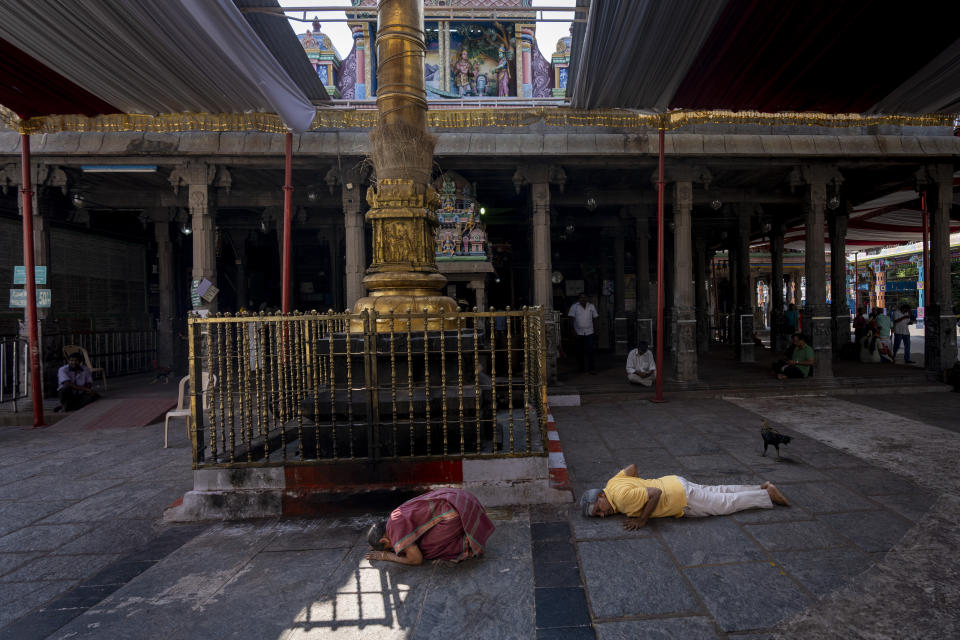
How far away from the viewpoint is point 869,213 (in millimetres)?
14781

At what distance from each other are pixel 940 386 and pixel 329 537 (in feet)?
37.9

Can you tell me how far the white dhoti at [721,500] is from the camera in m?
3.49

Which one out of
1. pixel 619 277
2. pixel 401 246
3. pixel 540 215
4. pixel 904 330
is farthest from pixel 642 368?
pixel 904 330

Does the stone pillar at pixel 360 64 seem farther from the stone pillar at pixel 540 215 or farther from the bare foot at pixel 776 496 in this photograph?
the bare foot at pixel 776 496

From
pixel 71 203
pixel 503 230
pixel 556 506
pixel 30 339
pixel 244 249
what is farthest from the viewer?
pixel 503 230

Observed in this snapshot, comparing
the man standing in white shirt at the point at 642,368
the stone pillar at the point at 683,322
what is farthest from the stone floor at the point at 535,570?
the man standing in white shirt at the point at 642,368

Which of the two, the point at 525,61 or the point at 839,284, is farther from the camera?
the point at 525,61

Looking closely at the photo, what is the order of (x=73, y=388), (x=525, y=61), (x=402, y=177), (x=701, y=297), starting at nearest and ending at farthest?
(x=402, y=177)
(x=73, y=388)
(x=701, y=297)
(x=525, y=61)

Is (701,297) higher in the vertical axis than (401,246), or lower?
lower

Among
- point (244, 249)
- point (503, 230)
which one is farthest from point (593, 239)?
point (244, 249)

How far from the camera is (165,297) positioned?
12.3 meters

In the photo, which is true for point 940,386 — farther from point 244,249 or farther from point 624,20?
point 244,249

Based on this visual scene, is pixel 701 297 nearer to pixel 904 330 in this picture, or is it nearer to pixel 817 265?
pixel 904 330

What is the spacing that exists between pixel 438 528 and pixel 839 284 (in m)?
14.6
